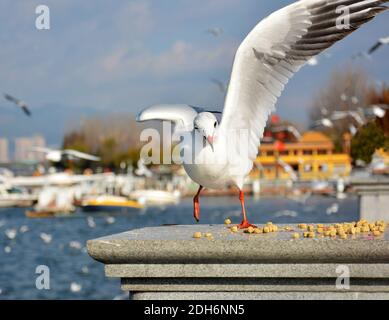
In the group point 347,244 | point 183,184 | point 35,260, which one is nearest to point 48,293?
point 35,260

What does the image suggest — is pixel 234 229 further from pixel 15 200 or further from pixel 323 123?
pixel 15 200

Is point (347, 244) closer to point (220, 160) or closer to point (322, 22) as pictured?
point (220, 160)

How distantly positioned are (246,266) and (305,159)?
82785 millimetres

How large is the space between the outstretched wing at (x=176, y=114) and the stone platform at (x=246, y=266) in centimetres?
136

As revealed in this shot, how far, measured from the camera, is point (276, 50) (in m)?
4.81

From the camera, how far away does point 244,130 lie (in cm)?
496

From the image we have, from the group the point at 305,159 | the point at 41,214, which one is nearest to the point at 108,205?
the point at 41,214

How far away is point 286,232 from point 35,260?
25.8 metres

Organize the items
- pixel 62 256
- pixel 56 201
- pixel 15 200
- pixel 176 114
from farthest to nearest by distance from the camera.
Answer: pixel 15 200 → pixel 56 201 → pixel 62 256 → pixel 176 114

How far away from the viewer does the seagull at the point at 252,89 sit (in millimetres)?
4660

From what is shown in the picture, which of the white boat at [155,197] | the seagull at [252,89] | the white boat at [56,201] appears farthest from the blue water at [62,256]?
the seagull at [252,89]

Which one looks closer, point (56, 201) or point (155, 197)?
point (56, 201)

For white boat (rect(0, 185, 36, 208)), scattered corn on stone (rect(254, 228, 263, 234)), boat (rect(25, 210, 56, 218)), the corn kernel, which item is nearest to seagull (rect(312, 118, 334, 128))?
the corn kernel

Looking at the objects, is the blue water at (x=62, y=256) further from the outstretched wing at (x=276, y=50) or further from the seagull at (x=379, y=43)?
the outstretched wing at (x=276, y=50)
